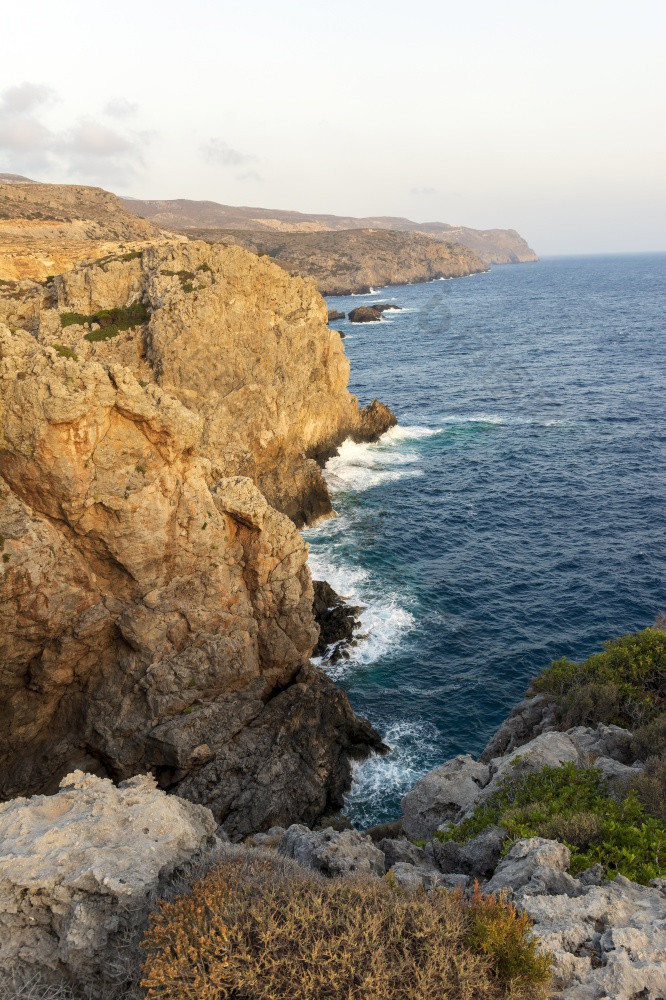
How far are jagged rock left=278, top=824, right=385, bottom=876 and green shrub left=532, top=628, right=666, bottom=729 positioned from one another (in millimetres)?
8840

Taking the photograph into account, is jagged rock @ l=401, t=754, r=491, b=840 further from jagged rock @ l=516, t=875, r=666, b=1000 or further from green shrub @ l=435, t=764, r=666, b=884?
jagged rock @ l=516, t=875, r=666, b=1000

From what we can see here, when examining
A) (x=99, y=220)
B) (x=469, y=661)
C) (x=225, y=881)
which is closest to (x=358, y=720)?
(x=469, y=661)

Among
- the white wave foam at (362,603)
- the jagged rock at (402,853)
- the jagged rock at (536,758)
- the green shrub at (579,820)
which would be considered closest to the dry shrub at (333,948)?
the green shrub at (579,820)

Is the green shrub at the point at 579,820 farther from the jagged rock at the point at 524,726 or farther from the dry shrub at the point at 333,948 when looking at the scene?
the jagged rock at the point at 524,726

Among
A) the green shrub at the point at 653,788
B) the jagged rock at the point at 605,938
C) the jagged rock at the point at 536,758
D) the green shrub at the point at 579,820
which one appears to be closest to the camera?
the jagged rock at the point at 605,938

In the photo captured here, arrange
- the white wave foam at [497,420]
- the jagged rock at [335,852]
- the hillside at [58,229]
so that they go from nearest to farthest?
1. the jagged rock at [335,852]
2. the hillside at [58,229]
3. the white wave foam at [497,420]

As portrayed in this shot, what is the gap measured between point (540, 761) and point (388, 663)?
52.6 ft

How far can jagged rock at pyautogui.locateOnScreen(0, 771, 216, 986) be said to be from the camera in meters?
9.73

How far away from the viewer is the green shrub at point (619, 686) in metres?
18.2

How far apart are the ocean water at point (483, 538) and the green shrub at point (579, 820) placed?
1030 cm

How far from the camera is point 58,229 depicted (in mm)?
80375

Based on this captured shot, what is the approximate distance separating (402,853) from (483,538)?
30.7 metres

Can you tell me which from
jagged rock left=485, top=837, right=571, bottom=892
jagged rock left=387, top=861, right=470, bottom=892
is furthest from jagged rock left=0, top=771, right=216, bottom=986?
jagged rock left=485, top=837, right=571, bottom=892

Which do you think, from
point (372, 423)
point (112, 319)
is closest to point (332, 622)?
point (112, 319)
